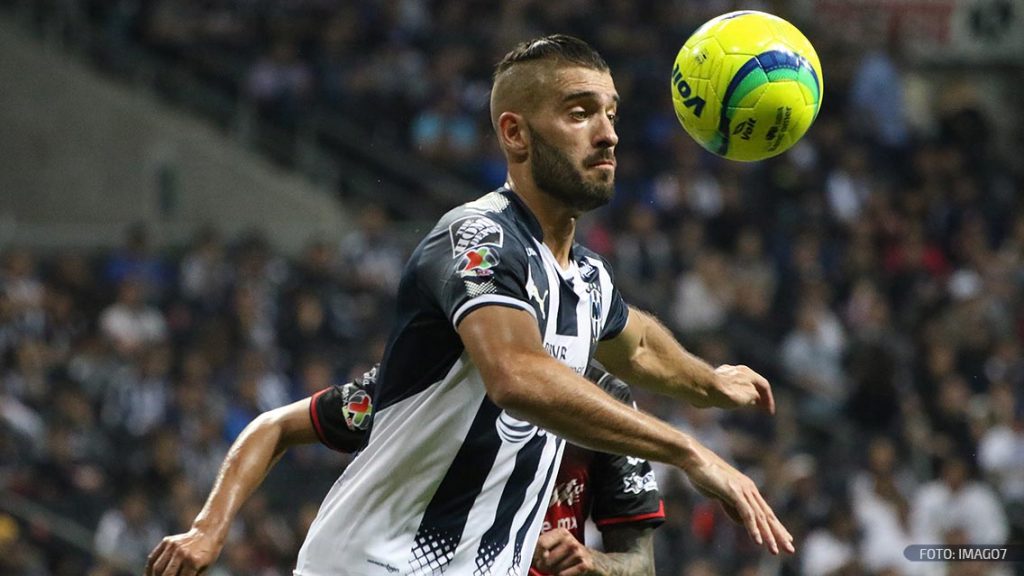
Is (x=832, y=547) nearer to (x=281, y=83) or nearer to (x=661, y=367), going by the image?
(x=661, y=367)

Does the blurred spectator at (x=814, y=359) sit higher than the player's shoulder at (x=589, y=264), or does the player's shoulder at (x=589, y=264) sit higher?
the blurred spectator at (x=814, y=359)

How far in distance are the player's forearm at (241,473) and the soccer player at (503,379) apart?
0.07 ft

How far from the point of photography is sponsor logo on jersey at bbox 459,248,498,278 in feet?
13.8

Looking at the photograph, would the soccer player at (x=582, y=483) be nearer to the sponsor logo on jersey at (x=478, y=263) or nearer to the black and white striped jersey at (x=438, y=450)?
the black and white striped jersey at (x=438, y=450)

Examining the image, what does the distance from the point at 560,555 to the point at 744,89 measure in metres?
1.70

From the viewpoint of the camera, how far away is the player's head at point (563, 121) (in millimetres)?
4605

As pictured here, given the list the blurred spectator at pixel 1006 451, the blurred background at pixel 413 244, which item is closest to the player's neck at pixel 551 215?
the blurred background at pixel 413 244

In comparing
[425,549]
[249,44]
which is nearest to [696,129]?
[425,549]

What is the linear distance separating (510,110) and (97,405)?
28.4ft

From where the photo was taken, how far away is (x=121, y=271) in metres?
14.8

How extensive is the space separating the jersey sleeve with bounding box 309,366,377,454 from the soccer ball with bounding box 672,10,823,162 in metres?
1.43

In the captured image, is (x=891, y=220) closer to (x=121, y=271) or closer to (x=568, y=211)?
(x=121, y=271)

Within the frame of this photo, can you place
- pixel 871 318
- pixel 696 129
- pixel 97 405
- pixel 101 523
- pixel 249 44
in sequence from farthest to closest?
pixel 249 44, pixel 871 318, pixel 97 405, pixel 101 523, pixel 696 129

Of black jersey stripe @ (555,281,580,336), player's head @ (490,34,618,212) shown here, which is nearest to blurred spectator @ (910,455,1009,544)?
black jersey stripe @ (555,281,580,336)
